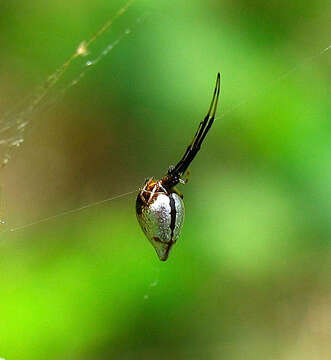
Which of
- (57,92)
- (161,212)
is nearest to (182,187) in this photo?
(57,92)

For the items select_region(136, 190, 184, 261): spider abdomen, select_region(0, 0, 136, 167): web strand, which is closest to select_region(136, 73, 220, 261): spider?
select_region(136, 190, 184, 261): spider abdomen

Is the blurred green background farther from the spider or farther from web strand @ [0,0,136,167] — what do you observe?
the spider

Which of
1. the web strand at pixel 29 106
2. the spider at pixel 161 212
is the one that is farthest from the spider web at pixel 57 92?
the spider at pixel 161 212

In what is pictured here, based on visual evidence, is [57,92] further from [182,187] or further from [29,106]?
[182,187]

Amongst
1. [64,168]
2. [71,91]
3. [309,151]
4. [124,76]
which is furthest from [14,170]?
[309,151]

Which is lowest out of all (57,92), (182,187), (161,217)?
(161,217)

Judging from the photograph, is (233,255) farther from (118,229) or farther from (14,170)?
(14,170)
